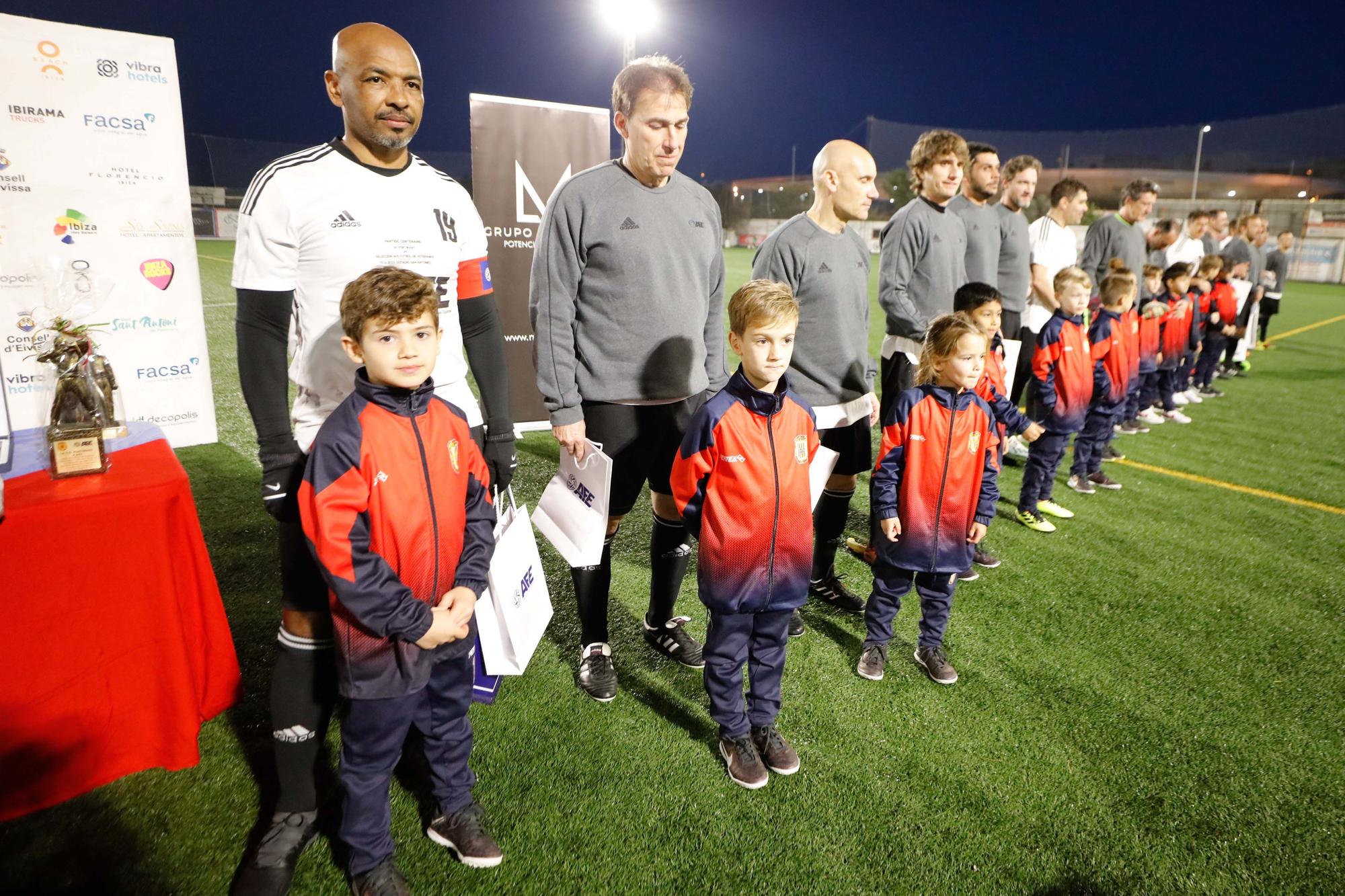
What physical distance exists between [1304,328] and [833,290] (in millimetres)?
17985

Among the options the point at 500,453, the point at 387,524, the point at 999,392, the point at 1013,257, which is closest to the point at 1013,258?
the point at 1013,257

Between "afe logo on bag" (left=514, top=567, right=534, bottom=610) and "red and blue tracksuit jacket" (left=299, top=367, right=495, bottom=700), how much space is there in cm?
30

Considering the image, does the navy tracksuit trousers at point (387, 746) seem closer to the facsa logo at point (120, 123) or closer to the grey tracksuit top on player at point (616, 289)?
the grey tracksuit top on player at point (616, 289)

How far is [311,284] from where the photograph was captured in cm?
176

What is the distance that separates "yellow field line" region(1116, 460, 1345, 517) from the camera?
4.95 metres

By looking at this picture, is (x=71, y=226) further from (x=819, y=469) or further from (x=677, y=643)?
(x=819, y=469)

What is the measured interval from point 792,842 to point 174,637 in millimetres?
1940

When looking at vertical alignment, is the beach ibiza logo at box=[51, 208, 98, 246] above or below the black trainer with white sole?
above

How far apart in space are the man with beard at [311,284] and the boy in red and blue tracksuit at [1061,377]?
3702mm

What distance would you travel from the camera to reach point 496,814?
207 centimetres

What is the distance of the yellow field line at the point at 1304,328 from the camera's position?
45.8 feet

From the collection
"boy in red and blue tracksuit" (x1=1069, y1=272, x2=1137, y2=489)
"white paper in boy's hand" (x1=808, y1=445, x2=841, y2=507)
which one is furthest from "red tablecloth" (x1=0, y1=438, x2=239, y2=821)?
"boy in red and blue tracksuit" (x1=1069, y1=272, x2=1137, y2=489)

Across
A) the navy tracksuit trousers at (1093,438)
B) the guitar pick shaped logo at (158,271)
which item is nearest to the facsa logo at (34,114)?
the guitar pick shaped logo at (158,271)

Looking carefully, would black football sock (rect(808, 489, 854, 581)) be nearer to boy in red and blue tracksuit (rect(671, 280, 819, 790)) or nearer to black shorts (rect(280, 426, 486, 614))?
boy in red and blue tracksuit (rect(671, 280, 819, 790))
